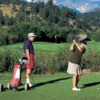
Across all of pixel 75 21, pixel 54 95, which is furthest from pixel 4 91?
pixel 75 21

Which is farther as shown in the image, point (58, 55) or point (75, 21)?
point (75, 21)

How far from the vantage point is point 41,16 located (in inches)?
6467

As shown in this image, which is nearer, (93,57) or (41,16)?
(93,57)

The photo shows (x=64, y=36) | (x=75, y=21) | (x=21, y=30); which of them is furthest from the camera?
(x=75, y=21)

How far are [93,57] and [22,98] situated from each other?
847cm

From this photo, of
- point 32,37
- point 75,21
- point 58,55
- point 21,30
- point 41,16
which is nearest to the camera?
point 32,37

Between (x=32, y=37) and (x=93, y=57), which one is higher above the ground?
(x=32, y=37)

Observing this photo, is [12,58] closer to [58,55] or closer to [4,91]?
[58,55]

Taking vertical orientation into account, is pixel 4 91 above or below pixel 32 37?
below

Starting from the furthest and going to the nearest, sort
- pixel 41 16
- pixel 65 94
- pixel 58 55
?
pixel 41 16
pixel 58 55
pixel 65 94

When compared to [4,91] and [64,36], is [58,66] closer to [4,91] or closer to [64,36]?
[4,91]

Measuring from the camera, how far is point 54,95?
6.56m

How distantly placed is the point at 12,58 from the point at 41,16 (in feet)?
503

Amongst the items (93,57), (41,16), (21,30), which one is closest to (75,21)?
(41,16)
